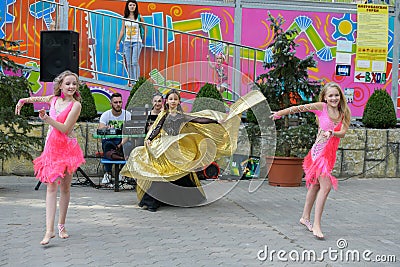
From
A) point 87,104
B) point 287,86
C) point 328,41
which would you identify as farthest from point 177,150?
point 328,41

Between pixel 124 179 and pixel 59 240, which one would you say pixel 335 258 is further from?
pixel 124 179

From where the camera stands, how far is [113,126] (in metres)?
10.7

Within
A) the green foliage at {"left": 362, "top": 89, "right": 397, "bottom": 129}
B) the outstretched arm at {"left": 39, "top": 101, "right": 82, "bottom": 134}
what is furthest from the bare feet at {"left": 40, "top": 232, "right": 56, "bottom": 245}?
the green foliage at {"left": 362, "top": 89, "right": 397, "bottom": 129}

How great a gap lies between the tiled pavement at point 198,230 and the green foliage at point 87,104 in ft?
6.39

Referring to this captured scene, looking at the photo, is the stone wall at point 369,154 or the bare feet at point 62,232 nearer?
the bare feet at point 62,232

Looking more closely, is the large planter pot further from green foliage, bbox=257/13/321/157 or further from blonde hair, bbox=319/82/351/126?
blonde hair, bbox=319/82/351/126

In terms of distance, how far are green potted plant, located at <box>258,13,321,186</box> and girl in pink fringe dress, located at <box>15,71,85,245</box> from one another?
4.94 m

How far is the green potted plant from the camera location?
36.3 ft

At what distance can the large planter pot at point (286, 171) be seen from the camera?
1106cm

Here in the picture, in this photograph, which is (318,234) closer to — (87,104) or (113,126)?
(113,126)

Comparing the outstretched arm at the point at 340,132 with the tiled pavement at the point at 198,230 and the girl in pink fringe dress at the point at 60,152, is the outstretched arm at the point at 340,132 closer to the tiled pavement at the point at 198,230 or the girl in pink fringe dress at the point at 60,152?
the tiled pavement at the point at 198,230

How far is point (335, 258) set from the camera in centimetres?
624

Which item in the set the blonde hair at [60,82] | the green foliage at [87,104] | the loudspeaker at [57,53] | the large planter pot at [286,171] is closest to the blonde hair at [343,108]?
the blonde hair at [60,82]

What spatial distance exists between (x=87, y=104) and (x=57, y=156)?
560 cm
